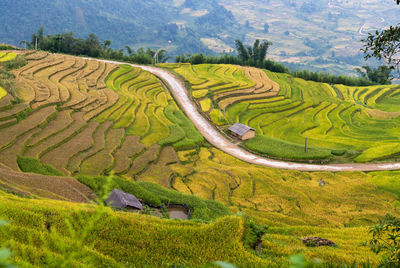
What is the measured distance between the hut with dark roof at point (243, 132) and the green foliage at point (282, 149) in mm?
515

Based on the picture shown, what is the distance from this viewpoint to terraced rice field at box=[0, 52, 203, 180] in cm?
1975

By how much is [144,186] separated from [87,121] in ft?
35.3

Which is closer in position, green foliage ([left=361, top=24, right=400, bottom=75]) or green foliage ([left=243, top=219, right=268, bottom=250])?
green foliage ([left=243, top=219, right=268, bottom=250])

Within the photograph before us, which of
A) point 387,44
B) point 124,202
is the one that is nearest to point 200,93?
point 124,202

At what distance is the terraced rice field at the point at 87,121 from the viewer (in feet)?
64.8

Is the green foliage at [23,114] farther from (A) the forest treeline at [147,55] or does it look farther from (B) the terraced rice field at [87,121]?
(A) the forest treeline at [147,55]

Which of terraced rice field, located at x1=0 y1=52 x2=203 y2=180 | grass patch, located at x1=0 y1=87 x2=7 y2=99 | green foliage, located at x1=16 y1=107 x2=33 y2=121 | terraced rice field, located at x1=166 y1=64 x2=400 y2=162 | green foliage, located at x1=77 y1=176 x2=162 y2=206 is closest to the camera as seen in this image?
green foliage, located at x1=77 y1=176 x2=162 y2=206

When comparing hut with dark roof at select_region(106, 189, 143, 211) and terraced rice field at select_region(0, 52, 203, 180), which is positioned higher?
terraced rice field at select_region(0, 52, 203, 180)

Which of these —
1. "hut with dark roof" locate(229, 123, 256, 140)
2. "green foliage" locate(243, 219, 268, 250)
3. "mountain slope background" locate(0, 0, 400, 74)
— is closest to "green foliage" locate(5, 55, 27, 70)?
"hut with dark roof" locate(229, 123, 256, 140)

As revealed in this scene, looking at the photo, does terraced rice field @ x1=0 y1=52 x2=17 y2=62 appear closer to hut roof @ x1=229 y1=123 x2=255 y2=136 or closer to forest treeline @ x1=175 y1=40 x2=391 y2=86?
hut roof @ x1=229 y1=123 x2=255 y2=136

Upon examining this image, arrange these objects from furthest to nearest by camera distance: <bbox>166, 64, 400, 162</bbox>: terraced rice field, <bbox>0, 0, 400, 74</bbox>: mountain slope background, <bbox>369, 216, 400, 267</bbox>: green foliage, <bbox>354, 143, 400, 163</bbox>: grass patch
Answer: <bbox>0, 0, 400, 74</bbox>: mountain slope background
<bbox>166, 64, 400, 162</bbox>: terraced rice field
<bbox>354, 143, 400, 163</bbox>: grass patch
<bbox>369, 216, 400, 267</bbox>: green foliage

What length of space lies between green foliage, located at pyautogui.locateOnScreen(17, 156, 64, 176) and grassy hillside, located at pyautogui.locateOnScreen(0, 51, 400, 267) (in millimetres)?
48

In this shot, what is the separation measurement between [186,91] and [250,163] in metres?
17.3

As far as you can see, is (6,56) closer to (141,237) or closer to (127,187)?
Answer: (127,187)
